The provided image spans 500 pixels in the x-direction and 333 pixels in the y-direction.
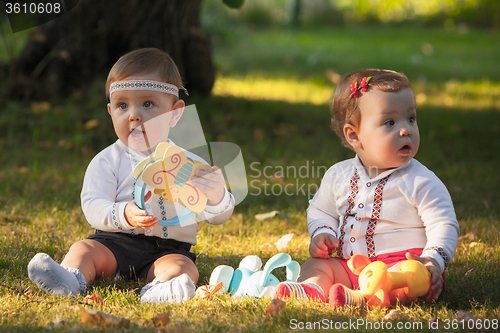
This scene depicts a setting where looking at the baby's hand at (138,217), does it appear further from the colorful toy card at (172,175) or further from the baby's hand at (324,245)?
the baby's hand at (324,245)

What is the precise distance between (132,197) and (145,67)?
24.4 inches

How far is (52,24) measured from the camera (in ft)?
18.8

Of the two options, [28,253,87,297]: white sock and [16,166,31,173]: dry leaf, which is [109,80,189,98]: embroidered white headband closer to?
[28,253,87,297]: white sock

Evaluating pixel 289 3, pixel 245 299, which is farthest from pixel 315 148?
pixel 289 3

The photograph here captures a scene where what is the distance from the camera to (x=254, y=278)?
228 centimetres

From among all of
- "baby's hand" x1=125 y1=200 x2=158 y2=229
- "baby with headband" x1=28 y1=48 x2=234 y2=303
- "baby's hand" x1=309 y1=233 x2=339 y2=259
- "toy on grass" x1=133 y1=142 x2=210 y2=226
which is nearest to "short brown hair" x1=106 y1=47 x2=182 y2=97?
"baby with headband" x1=28 y1=48 x2=234 y2=303

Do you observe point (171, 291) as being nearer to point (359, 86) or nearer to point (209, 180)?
point (209, 180)

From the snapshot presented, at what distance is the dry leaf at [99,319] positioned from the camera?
191 centimetres

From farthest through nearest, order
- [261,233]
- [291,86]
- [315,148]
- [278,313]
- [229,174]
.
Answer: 1. [291,86]
2. [315,148]
3. [229,174]
4. [261,233]
5. [278,313]

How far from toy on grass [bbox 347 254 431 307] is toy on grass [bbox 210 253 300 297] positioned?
1.09 feet

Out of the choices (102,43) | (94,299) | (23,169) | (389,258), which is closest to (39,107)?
(102,43)

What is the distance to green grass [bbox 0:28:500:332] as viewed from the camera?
206 centimetres

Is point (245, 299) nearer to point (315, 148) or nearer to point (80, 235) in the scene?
Result: point (80, 235)

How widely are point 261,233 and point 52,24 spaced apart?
3854 millimetres
